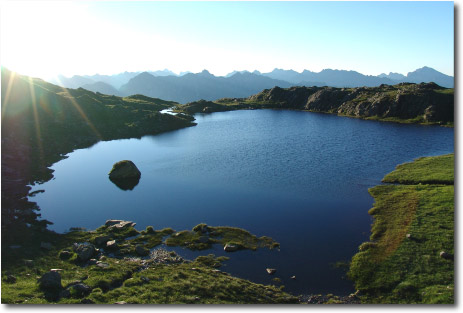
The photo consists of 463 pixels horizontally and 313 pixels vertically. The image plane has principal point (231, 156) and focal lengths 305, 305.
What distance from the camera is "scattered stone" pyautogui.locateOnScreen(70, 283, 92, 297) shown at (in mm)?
31516

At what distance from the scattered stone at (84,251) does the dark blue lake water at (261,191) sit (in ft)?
40.7

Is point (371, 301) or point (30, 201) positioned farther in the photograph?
point (30, 201)

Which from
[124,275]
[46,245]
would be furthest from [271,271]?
[46,245]

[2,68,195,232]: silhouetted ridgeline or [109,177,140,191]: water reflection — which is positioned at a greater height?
[2,68,195,232]: silhouetted ridgeline

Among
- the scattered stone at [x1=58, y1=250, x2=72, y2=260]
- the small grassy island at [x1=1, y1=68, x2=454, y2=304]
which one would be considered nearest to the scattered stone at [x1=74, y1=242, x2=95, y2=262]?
the small grassy island at [x1=1, y1=68, x2=454, y2=304]

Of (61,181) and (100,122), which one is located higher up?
(100,122)

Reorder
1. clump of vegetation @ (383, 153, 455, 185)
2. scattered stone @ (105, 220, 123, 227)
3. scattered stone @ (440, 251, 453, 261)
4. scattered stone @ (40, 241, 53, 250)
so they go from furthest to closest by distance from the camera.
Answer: clump of vegetation @ (383, 153, 455, 185) < scattered stone @ (105, 220, 123, 227) < scattered stone @ (40, 241, 53, 250) < scattered stone @ (440, 251, 453, 261)

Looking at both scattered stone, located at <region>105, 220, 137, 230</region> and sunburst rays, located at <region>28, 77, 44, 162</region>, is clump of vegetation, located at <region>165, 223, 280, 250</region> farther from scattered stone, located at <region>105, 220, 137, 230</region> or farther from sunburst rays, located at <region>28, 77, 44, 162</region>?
sunburst rays, located at <region>28, 77, 44, 162</region>

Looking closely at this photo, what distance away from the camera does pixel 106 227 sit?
54.4 m

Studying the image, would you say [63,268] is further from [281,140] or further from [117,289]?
[281,140]

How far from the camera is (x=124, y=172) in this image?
3253 inches

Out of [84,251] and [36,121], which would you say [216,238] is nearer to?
[84,251]

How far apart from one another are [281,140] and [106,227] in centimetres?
8333

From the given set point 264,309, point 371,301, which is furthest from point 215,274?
point 371,301
